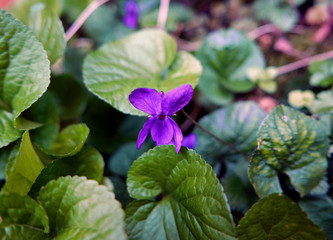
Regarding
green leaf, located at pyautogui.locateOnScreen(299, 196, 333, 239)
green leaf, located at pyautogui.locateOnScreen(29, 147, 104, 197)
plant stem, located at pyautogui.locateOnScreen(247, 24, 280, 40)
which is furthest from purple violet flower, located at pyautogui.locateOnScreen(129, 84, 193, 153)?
plant stem, located at pyautogui.locateOnScreen(247, 24, 280, 40)

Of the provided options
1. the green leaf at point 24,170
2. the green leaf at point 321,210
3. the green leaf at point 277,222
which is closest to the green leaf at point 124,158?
the green leaf at point 24,170

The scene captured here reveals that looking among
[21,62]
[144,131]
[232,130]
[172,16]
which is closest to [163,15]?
[172,16]

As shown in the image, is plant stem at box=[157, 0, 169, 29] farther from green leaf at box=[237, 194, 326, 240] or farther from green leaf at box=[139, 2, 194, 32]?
green leaf at box=[237, 194, 326, 240]

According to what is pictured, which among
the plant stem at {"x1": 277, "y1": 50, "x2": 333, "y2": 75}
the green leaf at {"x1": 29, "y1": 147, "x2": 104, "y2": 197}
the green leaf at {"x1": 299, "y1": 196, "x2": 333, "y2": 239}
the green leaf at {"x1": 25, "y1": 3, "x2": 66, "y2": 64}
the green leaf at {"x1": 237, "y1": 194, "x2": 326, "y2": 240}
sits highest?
the green leaf at {"x1": 25, "y1": 3, "x2": 66, "y2": 64}

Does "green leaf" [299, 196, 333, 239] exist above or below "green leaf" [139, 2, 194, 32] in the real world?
below

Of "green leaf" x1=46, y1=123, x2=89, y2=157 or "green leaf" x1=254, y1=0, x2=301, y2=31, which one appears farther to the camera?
"green leaf" x1=254, y1=0, x2=301, y2=31

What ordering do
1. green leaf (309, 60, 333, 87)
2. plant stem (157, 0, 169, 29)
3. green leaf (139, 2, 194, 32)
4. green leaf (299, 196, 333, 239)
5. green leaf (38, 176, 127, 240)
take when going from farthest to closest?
green leaf (139, 2, 194, 32) < plant stem (157, 0, 169, 29) < green leaf (309, 60, 333, 87) < green leaf (299, 196, 333, 239) < green leaf (38, 176, 127, 240)

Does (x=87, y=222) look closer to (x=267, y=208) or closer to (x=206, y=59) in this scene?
(x=267, y=208)
